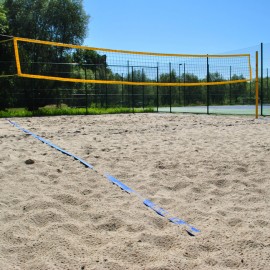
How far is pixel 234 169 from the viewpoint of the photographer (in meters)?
3.07

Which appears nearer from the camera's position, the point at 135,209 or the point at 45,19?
the point at 135,209

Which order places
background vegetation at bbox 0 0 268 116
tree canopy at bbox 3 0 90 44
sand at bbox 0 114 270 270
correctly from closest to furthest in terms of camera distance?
1. sand at bbox 0 114 270 270
2. background vegetation at bbox 0 0 268 116
3. tree canopy at bbox 3 0 90 44

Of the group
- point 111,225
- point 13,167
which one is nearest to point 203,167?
point 111,225

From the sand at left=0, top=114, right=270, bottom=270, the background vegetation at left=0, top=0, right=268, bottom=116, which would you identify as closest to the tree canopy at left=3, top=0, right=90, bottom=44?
the background vegetation at left=0, top=0, right=268, bottom=116

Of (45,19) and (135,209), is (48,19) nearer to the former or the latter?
(45,19)

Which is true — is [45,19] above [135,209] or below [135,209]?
above

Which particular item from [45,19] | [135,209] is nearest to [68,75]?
[45,19]

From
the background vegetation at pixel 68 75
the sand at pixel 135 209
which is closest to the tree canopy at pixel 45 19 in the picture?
the background vegetation at pixel 68 75

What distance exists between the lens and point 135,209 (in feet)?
7.11

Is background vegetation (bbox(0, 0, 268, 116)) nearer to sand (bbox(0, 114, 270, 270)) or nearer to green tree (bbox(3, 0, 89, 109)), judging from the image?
green tree (bbox(3, 0, 89, 109))

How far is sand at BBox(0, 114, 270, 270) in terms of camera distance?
1.59 meters

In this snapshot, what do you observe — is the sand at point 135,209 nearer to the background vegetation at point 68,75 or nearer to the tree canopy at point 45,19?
the background vegetation at point 68,75

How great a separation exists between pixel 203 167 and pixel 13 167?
5.52 feet

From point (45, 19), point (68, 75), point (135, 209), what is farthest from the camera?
point (45, 19)
